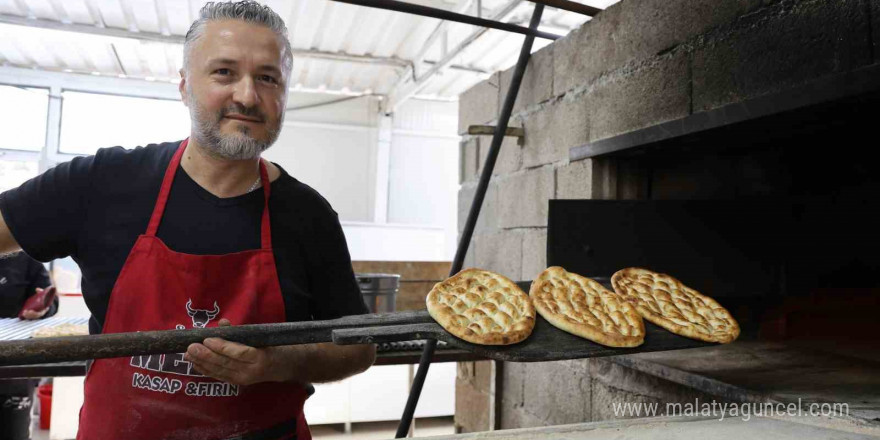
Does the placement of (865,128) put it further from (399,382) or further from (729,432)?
(399,382)

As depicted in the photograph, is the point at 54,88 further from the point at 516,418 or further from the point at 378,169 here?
the point at 516,418

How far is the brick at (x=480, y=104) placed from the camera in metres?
2.83

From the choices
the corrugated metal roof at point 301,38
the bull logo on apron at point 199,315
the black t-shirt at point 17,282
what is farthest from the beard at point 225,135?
the corrugated metal roof at point 301,38

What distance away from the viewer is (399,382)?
16.7ft

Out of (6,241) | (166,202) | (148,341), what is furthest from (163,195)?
(148,341)

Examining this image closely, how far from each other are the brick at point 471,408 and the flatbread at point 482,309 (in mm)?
1619

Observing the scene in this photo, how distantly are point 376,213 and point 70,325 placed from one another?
5997 millimetres

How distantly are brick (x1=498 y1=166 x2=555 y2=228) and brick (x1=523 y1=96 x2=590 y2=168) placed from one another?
62 millimetres

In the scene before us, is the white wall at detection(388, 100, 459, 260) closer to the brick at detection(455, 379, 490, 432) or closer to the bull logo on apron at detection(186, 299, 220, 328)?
the brick at detection(455, 379, 490, 432)

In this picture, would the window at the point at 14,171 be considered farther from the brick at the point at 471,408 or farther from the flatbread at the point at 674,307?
the flatbread at the point at 674,307

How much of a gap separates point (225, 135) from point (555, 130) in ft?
4.56

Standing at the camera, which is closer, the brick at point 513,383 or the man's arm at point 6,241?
the man's arm at point 6,241

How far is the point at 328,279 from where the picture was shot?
5.18ft

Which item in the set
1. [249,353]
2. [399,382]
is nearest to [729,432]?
[249,353]
